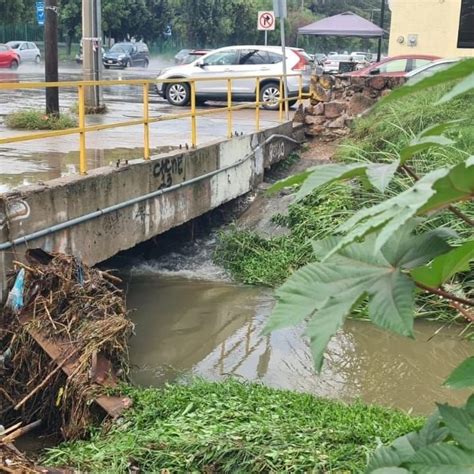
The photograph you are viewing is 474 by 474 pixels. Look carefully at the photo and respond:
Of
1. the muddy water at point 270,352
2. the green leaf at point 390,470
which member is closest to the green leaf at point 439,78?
the green leaf at point 390,470

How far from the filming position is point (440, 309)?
351 inches

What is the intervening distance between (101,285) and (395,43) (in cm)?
2005

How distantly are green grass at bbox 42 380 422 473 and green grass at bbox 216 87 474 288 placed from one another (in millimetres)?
3771

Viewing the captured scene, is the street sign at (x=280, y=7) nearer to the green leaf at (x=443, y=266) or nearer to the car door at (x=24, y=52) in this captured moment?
the green leaf at (x=443, y=266)

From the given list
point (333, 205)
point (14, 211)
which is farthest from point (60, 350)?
point (333, 205)

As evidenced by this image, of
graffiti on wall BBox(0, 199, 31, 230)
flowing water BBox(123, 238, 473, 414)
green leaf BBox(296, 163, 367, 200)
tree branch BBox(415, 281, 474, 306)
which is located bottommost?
flowing water BBox(123, 238, 473, 414)

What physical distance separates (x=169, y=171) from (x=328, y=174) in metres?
8.57

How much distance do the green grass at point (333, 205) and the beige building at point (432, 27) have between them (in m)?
11.2

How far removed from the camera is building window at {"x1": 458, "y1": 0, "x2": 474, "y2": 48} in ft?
77.0

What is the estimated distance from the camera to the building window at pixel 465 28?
2348 cm

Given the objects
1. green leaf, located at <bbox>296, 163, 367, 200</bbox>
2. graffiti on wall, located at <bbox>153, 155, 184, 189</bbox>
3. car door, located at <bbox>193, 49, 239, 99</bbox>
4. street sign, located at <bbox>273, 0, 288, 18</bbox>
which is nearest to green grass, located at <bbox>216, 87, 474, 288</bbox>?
graffiti on wall, located at <bbox>153, 155, 184, 189</bbox>

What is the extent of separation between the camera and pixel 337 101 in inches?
613

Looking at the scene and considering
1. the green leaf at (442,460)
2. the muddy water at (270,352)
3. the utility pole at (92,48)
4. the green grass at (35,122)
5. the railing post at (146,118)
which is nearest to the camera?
the green leaf at (442,460)

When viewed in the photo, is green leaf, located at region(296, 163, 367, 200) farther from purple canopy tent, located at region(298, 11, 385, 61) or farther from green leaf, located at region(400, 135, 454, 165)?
purple canopy tent, located at region(298, 11, 385, 61)
